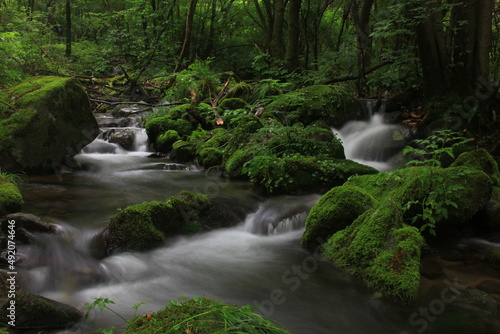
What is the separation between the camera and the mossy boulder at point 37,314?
267 cm

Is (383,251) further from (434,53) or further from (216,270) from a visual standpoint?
(434,53)

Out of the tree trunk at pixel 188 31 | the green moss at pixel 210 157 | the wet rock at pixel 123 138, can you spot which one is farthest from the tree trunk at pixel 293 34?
the green moss at pixel 210 157

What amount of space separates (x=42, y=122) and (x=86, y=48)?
1045cm

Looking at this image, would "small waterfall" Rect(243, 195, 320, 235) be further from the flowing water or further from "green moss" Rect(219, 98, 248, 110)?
"green moss" Rect(219, 98, 248, 110)

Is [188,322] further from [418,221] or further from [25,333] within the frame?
[418,221]

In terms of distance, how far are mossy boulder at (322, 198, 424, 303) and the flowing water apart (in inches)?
5.4

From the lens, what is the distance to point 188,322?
6.14ft

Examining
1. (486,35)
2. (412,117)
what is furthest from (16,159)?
(486,35)

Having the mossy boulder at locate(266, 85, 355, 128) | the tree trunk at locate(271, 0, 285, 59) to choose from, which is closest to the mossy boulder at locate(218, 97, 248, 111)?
the mossy boulder at locate(266, 85, 355, 128)

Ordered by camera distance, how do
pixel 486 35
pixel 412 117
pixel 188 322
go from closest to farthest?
1. pixel 188 322
2. pixel 486 35
3. pixel 412 117

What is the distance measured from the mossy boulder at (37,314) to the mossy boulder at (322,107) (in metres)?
7.47

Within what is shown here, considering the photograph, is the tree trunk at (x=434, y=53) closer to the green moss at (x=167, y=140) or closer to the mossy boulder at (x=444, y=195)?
the mossy boulder at (x=444, y=195)

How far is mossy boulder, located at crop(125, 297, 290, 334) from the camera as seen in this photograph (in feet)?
5.90

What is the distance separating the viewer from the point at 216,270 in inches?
172
